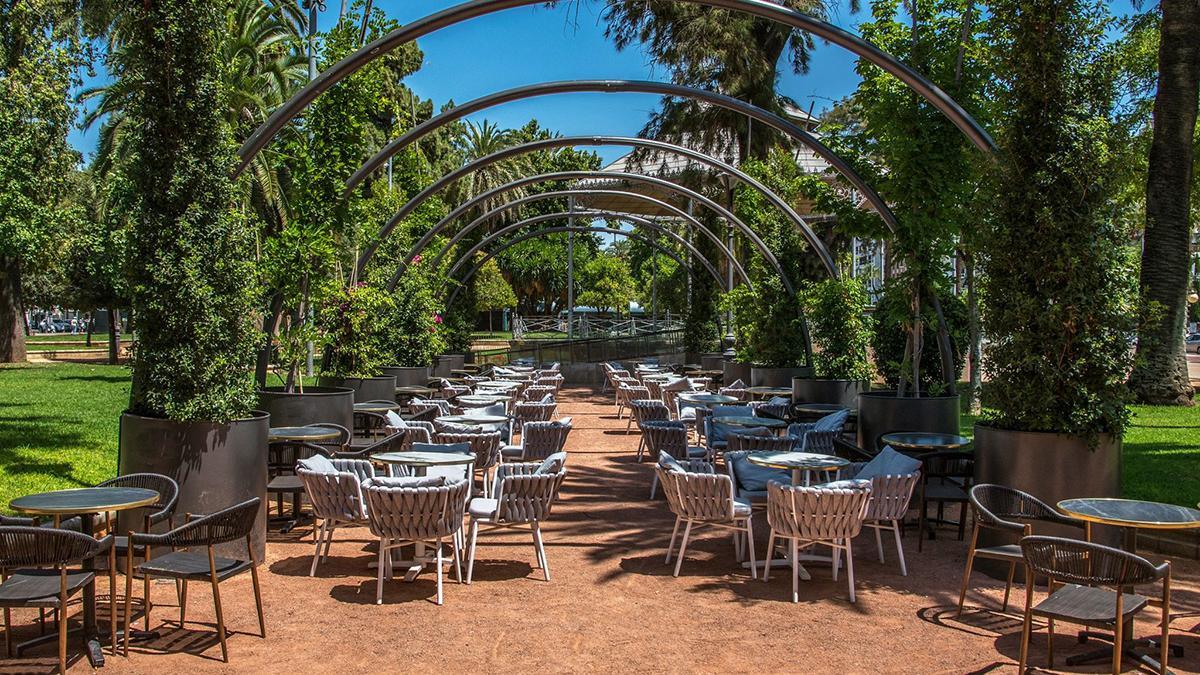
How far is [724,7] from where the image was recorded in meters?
9.17

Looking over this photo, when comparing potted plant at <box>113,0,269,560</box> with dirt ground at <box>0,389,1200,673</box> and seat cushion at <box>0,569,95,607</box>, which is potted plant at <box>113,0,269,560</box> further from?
seat cushion at <box>0,569,95,607</box>

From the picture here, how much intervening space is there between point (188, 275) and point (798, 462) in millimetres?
4981

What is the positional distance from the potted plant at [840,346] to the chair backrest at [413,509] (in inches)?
410

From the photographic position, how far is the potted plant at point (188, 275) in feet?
24.3

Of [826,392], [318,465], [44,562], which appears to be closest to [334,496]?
[318,465]

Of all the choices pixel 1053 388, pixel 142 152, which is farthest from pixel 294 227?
pixel 1053 388

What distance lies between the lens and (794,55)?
94.3 ft

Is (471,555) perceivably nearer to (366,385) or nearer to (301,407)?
(301,407)

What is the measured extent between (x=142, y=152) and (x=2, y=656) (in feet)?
12.6

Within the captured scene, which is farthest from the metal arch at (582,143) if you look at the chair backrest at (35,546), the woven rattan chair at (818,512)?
the chair backrest at (35,546)

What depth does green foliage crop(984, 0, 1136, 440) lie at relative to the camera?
736 cm

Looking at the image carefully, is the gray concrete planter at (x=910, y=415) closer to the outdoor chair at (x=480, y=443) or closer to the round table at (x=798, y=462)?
the round table at (x=798, y=462)

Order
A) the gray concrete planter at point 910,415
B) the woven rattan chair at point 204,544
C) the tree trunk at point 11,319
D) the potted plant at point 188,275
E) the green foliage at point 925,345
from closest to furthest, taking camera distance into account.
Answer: the woven rattan chair at point 204,544, the potted plant at point 188,275, the gray concrete planter at point 910,415, the green foliage at point 925,345, the tree trunk at point 11,319

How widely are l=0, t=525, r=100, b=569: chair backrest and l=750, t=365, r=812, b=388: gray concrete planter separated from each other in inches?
624
